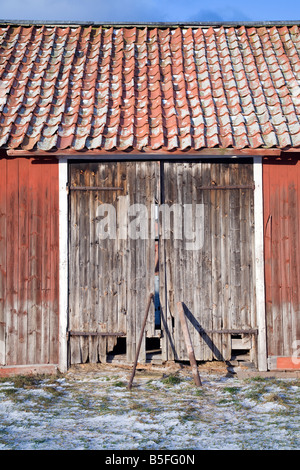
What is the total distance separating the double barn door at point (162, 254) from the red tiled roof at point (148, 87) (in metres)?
0.46

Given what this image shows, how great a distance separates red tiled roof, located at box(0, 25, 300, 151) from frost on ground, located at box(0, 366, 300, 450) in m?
2.88

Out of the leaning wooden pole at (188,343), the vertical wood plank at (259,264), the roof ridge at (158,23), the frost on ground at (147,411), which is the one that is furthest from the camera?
the roof ridge at (158,23)

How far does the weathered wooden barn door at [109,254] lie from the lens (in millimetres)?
6691

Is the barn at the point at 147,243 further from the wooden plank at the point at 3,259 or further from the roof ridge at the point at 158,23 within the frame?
the roof ridge at the point at 158,23

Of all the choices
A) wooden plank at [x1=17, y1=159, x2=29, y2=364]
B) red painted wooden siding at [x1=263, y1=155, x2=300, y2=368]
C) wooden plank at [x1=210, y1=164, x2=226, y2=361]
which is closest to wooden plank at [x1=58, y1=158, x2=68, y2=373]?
wooden plank at [x1=17, y1=159, x2=29, y2=364]

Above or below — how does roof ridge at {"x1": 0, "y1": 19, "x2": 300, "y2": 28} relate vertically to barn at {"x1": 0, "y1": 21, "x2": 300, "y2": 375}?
above

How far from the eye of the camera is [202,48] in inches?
328

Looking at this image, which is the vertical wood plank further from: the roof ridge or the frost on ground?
the roof ridge

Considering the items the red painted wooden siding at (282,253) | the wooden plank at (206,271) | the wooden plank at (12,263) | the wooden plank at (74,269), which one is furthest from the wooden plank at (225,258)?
the wooden plank at (12,263)

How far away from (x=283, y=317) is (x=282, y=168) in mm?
1958

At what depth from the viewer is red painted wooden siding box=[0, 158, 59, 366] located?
667 cm

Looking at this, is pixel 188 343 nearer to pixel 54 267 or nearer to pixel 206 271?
pixel 206 271

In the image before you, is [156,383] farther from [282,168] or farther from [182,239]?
[282,168]

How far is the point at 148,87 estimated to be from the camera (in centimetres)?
746
